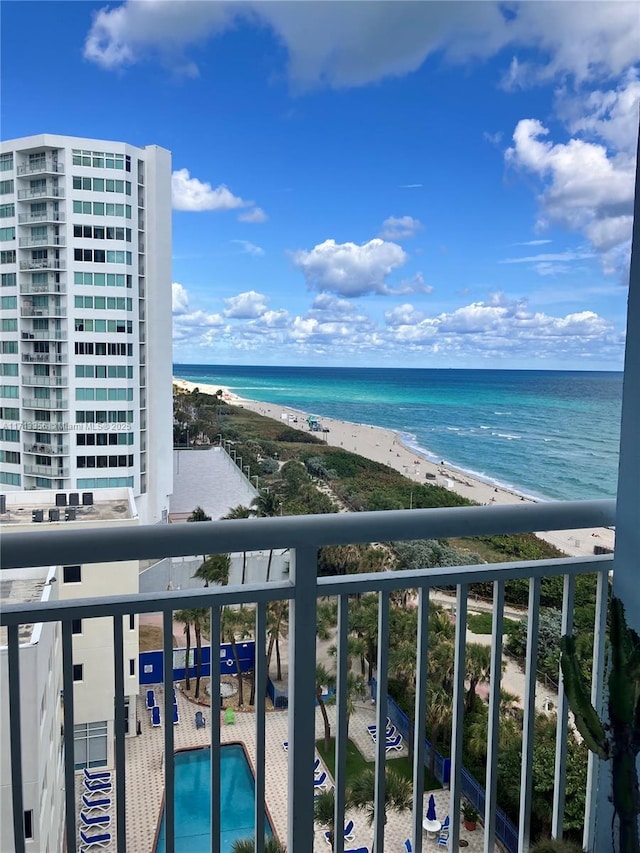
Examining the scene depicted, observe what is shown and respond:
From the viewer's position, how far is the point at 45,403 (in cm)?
264

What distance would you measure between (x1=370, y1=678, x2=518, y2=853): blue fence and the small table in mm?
118

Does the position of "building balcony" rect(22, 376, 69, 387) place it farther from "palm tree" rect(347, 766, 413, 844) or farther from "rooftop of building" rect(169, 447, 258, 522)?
"palm tree" rect(347, 766, 413, 844)

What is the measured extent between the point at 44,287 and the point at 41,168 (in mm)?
592

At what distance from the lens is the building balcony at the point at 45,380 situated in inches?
103

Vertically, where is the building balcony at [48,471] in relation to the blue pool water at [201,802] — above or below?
above

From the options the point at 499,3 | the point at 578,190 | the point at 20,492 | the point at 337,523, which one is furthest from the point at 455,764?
the point at 578,190

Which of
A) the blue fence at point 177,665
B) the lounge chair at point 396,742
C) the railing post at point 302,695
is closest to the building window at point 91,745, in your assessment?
the blue fence at point 177,665

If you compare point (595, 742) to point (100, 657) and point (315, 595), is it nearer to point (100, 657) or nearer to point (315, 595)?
point (315, 595)

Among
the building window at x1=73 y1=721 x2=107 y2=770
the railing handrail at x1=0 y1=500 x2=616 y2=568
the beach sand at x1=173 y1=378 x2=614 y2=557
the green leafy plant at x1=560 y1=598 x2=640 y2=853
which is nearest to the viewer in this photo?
the railing handrail at x1=0 y1=500 x2=616 y2=568

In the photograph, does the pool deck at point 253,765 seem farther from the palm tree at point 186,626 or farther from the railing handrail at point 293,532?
the railing handrail at point 293,532

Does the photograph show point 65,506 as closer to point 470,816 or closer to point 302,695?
point 302,695

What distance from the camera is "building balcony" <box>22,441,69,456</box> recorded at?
274 centimetres

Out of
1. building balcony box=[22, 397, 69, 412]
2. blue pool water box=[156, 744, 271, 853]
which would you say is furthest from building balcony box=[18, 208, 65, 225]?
blue pool water box=[156, 744, 271, 853]

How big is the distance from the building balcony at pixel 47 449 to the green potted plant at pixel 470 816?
199 cm
